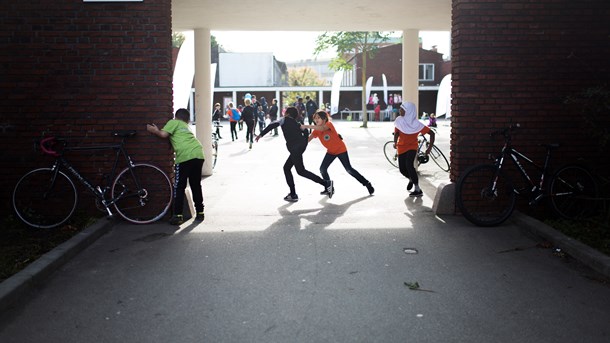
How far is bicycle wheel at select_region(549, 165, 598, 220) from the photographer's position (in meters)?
8.27

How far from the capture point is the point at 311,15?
13.0 m

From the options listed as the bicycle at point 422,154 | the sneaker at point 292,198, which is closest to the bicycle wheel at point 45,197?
the sneaker at point 292,198

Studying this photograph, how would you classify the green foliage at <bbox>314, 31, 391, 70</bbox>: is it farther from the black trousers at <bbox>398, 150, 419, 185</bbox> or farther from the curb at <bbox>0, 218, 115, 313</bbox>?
the curb at <bbox>0, 218, 115, 313</bbox>

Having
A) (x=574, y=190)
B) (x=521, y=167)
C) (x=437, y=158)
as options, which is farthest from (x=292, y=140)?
(x=437, y=158)

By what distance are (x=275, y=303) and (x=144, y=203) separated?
154 inches

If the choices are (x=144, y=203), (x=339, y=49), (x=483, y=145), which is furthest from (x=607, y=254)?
(x=339, y=49)

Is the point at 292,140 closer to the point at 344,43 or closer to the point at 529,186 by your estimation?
the point at 529,186

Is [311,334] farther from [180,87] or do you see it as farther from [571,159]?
[180,87]

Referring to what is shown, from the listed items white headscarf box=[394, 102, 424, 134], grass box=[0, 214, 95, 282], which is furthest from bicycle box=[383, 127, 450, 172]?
grass box=[0, 214, 95, 282]

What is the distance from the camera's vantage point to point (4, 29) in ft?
27.5

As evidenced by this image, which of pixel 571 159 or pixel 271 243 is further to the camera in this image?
pixel 571 159

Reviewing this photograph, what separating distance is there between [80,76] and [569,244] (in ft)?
20.4

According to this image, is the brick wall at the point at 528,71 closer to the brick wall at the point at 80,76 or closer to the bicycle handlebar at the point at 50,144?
the brick wall at the point at 80,76

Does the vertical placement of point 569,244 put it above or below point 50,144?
below
